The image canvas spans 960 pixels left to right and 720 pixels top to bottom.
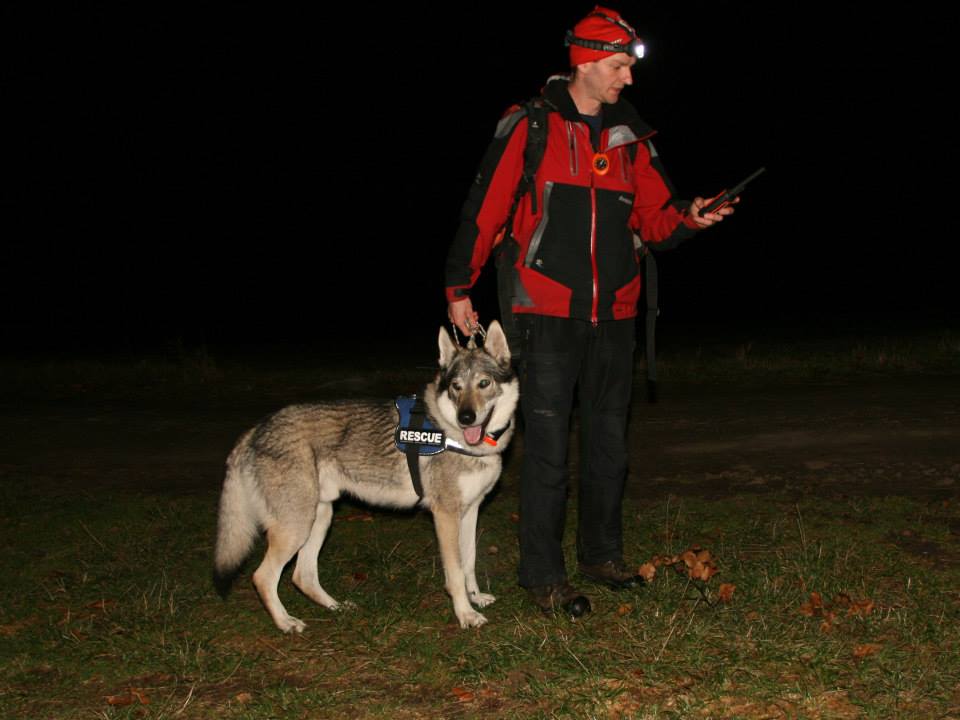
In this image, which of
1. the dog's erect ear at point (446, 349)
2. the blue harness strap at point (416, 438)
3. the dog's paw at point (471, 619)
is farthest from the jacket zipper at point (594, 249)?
the dog's paw at point (471, 619)

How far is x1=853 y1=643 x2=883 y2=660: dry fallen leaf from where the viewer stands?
374 cm

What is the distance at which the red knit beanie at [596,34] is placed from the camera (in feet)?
13.5

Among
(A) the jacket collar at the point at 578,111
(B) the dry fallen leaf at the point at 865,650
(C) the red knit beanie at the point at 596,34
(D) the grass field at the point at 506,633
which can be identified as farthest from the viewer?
(A) the jacket collar at the point at 578,111

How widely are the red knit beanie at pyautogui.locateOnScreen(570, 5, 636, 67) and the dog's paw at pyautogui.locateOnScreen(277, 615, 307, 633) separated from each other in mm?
3063

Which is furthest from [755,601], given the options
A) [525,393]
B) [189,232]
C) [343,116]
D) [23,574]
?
[343,116]

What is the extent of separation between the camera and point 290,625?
438 centimetres

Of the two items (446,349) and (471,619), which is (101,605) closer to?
(471,619)

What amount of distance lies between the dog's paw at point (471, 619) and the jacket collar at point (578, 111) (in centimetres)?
247

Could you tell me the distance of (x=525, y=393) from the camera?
175 inches

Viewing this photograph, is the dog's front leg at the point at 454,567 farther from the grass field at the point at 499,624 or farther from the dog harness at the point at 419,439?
the dog harness at the point at 419,439

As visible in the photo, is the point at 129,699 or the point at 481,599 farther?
the point at 481,599

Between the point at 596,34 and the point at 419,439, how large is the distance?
2.16m

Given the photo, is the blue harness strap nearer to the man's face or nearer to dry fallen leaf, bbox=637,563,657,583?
dry fallen leaf, bbox=637,563,657,583

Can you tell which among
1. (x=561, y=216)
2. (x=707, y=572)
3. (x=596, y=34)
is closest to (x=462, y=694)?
(x=707, y=572)
